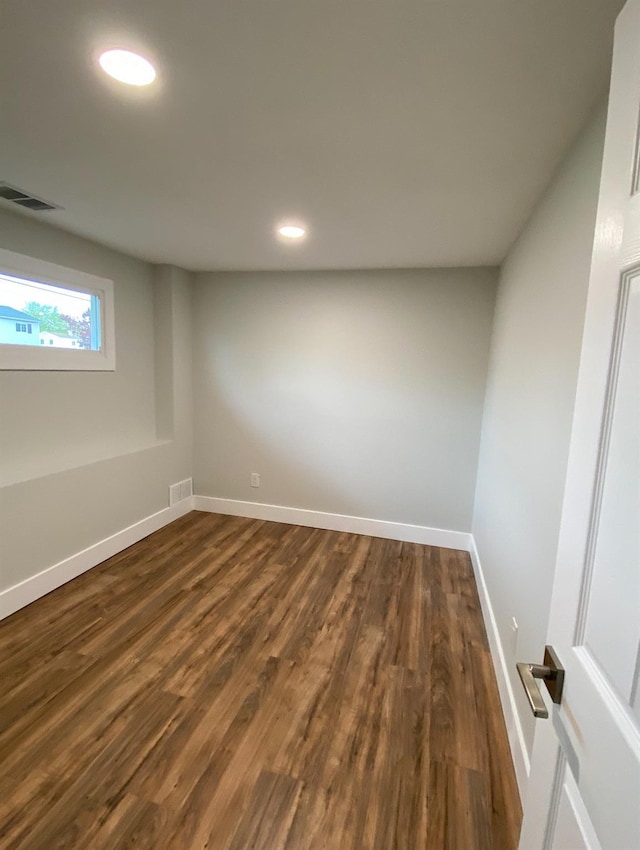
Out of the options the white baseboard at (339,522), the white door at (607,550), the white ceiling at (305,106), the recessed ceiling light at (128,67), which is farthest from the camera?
the white baseboard at (339,522)

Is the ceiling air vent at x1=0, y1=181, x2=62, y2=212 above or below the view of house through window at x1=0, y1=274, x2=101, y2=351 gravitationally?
above

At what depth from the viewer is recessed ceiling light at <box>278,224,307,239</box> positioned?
233cm

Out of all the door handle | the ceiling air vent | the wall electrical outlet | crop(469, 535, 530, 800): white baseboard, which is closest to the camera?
the door handle

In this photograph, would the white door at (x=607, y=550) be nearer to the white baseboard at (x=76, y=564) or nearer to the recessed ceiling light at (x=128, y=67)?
the recessed ceiling light at (x=128, y=67)

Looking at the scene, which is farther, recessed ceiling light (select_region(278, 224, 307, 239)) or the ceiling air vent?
recessed ceiling light (select_region(278, 224, 307, 239))

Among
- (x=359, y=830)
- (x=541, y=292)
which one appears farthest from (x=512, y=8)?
(x=359, y=830)

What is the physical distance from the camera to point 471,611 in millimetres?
2594

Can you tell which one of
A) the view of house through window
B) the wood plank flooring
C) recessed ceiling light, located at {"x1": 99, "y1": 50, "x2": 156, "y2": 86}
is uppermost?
recessed ceiling light, located at {"x1": 99, "y1": 50, "x2": 156, "y2": 86}

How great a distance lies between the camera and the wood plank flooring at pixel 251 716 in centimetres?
132

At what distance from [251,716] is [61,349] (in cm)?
247

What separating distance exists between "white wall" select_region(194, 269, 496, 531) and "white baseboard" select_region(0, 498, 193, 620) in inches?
28.8

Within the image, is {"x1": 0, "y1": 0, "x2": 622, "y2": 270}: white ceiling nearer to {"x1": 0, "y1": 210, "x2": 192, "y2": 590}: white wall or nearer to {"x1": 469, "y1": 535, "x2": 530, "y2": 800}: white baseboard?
{"x1": 0, "y1": 210, "x2": 192, "y2": 590}: white wall

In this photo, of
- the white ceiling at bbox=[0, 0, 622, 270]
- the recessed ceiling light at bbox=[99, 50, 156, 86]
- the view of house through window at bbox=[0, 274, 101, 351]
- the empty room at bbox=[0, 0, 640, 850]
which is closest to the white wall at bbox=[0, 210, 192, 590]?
the empty room at bbox=[0, 0, 640, 850]

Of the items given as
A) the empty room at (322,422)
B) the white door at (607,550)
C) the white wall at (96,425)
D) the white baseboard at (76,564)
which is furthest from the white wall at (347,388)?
the white door at (607,550)
